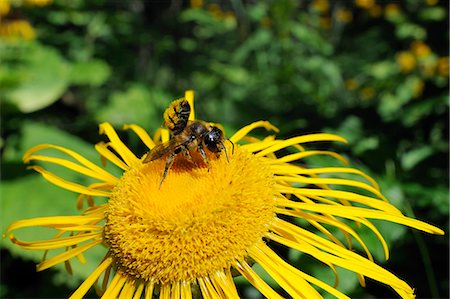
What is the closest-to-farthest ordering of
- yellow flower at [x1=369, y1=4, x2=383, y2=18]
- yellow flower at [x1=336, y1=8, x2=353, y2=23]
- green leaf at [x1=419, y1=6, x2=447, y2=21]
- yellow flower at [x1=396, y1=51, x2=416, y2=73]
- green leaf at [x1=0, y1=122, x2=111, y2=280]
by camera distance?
green leaf at [x1=0, y1=122, x2=111, y2=280] → green leaf at [x1=419, y1=6, x2=447, y2=21] → yellow flower at [x1=396, y1=51, x2=416, y2=73] → yellow flower at [x1=369, y1=4, x2=383, y2=18] → yellow flower at [x1=336, y1=8, x2=353, y2=23]

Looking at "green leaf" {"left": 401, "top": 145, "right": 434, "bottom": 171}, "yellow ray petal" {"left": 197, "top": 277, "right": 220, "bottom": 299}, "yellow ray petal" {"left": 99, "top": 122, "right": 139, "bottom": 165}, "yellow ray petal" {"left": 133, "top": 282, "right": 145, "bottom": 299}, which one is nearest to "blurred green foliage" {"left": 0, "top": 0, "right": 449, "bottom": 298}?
"green leaf" {"left": 401, "top": 145, "right": 434, "bottom": 171}

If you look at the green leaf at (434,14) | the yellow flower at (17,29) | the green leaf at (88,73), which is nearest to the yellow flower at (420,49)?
the green leaf at (434,14)

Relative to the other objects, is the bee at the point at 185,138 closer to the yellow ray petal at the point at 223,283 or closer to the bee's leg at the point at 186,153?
the bee's leg at the point at 186,153

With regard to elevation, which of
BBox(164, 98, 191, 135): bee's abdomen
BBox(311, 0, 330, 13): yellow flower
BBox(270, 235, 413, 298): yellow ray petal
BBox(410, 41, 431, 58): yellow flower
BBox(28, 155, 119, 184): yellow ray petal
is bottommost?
BBox(270, 235, 413, 298): yellow ray petal

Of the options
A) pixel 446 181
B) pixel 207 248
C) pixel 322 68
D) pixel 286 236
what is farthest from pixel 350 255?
pixel 322 68

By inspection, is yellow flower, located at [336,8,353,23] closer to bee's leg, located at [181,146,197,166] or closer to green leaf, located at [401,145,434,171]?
green leaf, located at [401,145,434,171]

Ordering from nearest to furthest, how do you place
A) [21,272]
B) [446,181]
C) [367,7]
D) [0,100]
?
[446,181]
[21,272]
[0,100]
[367,7]

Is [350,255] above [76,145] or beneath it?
beneath

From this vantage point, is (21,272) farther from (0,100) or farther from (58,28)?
(58,28)
